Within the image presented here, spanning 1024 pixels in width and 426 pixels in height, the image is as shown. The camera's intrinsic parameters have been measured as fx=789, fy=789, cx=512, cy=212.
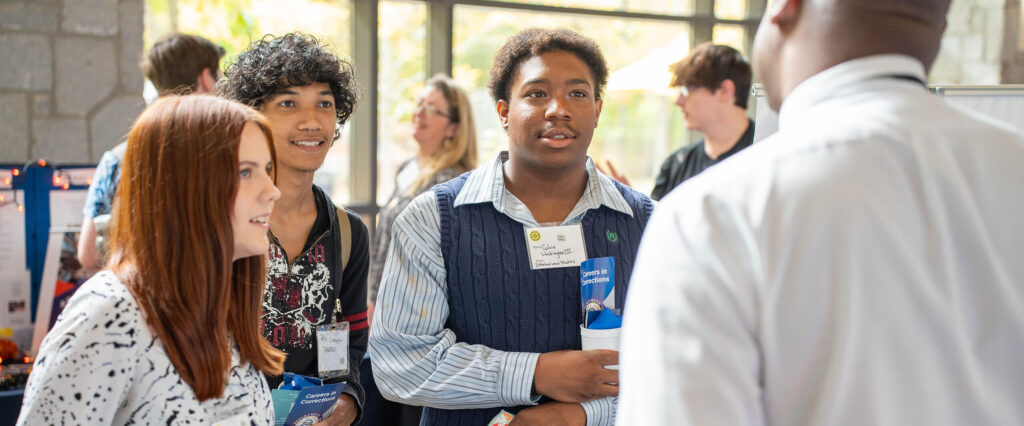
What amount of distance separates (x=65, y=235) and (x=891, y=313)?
335cm

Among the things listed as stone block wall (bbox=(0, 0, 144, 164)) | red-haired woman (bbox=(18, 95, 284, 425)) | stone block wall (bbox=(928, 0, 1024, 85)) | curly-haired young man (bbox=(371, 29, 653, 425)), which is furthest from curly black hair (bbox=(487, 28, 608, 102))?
stone block wall (bbox=(928, 0, 1024, 85))

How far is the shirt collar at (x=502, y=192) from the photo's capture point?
A: 1.82 meters

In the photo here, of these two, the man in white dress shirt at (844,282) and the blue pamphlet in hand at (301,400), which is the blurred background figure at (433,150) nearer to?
the blue pamphlet in hand at (301,400)

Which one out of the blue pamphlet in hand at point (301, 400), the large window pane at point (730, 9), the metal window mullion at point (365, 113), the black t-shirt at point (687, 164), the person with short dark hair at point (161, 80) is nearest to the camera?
the blue pamphlet in hand at point (301, 400)

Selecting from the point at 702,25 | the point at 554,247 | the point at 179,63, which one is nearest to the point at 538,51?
the point at 554,247

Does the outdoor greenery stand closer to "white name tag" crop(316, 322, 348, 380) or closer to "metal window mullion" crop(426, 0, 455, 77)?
"metal window mullion" crop(426, 0, 455, 77)

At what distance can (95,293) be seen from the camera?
3.79ft

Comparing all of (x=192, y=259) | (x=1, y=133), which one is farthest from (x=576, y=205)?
(x=1, y=133)

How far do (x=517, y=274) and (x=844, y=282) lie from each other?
1072 mm

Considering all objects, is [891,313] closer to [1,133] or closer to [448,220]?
[448,220]

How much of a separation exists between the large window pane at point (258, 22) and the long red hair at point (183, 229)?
3.45m

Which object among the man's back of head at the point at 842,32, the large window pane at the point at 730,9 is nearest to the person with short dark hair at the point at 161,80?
the man's back of head at the point at 842,32

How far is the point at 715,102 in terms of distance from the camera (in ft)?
12.3

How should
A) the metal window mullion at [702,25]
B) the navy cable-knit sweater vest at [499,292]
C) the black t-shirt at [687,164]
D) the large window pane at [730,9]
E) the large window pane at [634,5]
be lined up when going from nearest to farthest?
1. the navy cable-knit sweater vest at [499,292]
2. the black t-shirt at [687,164]
3. the large window pane at [634,5]
4. the metal window mullion at [702,25]
5. the large window pane at [730,9]
